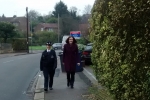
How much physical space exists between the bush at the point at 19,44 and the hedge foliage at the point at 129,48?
52.8m

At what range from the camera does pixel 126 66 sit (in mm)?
5809

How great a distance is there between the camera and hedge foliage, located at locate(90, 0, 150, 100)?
548 centimetres

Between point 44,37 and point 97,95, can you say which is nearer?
point 97,95

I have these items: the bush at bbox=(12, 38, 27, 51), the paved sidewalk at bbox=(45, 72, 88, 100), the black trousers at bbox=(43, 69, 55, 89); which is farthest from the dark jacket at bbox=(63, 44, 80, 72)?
the bush at bbox=(12, 38, 27, 51)

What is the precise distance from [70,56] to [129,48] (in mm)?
6041

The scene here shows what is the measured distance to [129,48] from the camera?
5730mm

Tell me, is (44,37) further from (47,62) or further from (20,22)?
(47,62)

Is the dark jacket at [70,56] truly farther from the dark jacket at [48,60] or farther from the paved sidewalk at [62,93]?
the paved sidewalk at [62,93]

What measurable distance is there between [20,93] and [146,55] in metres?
7.41

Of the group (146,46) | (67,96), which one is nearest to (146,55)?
(146,46)

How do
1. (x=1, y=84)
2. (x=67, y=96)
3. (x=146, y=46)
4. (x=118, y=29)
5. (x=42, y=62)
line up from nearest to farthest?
(x=146, y=46) < (x=118, y=29) < (x=67, y=96) < (x=42, y=62) < (x=1, y=84)

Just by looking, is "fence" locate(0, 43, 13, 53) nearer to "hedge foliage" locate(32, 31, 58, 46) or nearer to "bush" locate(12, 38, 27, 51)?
"bush" locate(12, 38, 27, 51)

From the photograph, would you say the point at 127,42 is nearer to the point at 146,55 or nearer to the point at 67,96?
the point at 146,55

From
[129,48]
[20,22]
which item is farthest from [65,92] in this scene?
[20,22]
